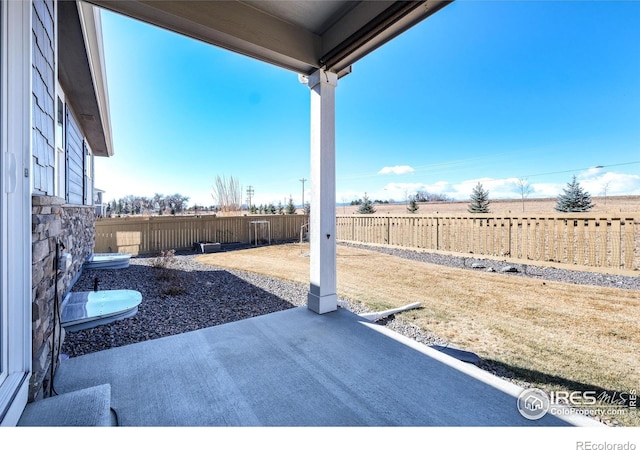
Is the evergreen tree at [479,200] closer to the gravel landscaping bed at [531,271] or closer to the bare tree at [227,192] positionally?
the gravel landscaping bed at [531,271]

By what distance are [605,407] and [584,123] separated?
9.15 m

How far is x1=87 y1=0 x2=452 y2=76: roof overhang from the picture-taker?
1.92 m

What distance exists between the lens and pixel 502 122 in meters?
9.91

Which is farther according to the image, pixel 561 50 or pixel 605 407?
pixel 561 50

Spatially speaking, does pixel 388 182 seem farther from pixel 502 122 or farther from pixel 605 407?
pixel 605 407

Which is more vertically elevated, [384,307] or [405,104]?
[405,104]

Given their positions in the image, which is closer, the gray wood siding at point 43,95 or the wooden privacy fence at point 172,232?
the gray wood siding at point 43,95

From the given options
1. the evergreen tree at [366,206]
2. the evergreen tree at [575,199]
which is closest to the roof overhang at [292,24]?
the evergreen tree at [575,199]

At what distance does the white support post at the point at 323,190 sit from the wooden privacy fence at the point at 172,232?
7210 mm

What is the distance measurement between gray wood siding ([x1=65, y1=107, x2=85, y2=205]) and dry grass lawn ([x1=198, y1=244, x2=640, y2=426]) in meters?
3.26

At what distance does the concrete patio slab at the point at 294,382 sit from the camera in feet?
4.49

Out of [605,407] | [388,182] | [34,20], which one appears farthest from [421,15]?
[388,182]
